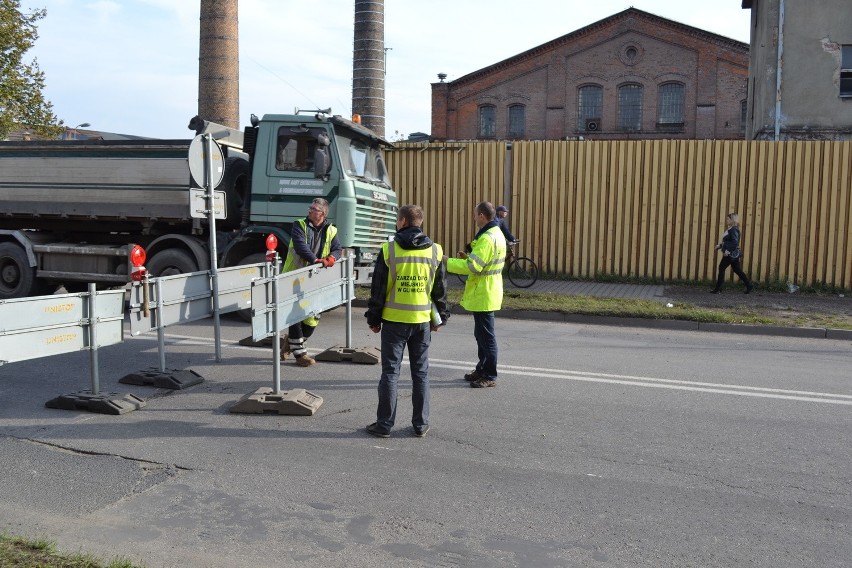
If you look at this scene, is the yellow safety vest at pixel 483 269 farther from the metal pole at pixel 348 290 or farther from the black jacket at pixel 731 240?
the black jacket at pixel 731 240

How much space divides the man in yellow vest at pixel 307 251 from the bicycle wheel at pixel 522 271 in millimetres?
7698

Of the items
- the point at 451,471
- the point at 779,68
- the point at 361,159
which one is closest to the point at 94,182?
the point at 361,159

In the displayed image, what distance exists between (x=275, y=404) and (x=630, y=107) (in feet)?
122

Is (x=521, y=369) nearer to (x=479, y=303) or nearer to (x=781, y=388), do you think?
(x=479, y=303)

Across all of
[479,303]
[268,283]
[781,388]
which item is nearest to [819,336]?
[781,388]

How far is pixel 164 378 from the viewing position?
7445mm

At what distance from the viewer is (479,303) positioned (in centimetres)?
760

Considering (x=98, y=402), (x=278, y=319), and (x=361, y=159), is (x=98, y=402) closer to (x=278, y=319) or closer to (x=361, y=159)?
(x=278, y=319)

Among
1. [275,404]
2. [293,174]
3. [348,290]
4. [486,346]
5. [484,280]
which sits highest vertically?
[293,174]

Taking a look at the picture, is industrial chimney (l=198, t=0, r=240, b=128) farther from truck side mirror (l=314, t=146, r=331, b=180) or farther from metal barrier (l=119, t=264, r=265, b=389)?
metal barrier (l=119, t=264, r=265, b=389)

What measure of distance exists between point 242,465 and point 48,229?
373 inches

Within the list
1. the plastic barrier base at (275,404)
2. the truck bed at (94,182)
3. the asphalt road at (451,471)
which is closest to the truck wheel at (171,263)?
the truck bed at (94,182)

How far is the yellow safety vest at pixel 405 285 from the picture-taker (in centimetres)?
597

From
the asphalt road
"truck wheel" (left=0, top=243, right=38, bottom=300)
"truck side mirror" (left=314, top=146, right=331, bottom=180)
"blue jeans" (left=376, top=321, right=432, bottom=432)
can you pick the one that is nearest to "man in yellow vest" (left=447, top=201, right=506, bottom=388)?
the asphalt road
